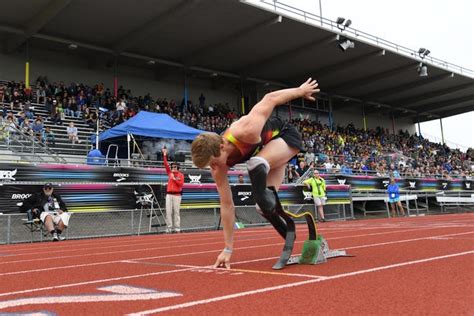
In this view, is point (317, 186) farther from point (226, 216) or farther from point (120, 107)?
point (226, 216)

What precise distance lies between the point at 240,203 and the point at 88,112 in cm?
1047

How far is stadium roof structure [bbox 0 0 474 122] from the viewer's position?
68.1ft

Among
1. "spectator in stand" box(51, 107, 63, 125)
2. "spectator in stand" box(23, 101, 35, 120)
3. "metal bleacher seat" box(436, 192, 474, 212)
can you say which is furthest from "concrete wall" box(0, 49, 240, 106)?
"metal bleacher seat" box(436, 192, 474, 212)

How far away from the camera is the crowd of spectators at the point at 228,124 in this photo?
19516 mm

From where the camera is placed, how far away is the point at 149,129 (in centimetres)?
1634

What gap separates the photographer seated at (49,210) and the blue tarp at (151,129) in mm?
6076

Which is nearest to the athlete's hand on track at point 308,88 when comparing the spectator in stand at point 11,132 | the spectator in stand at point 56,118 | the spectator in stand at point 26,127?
the spectator in stand at point 11,132

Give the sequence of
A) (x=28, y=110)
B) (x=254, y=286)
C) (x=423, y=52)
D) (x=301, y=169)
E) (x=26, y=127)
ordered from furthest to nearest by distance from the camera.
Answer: (x=423, y=52) < (x=301, y=169) < (x=28, y=110) < (x=26, y=127) < (x=254, y=286)

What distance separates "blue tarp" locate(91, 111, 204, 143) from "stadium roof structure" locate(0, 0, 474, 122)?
5.97 metres

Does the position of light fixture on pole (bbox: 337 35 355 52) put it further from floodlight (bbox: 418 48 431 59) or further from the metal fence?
the metal fence

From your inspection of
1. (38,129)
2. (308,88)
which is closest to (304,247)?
(308,88)

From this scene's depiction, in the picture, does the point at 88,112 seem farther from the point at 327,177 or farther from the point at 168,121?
the point at 327,177

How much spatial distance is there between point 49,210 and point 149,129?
6.66m

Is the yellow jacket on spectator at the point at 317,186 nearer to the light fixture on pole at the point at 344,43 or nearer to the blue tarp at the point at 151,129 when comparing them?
the blue tarp at the point at 151,129
